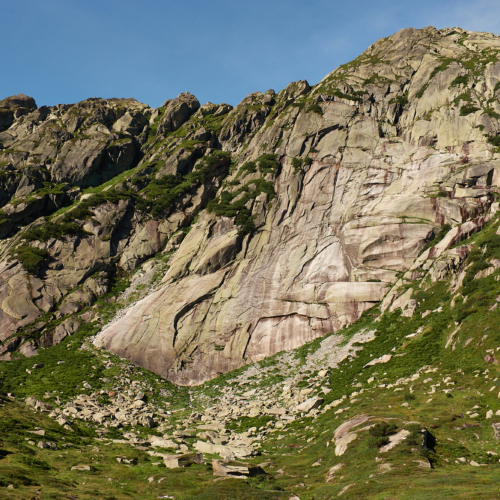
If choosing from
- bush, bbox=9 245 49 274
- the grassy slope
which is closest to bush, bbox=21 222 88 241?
bush, bbox=9 245 49 274

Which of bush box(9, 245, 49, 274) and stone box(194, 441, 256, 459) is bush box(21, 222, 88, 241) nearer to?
bush box(9, 245, 49, 274)

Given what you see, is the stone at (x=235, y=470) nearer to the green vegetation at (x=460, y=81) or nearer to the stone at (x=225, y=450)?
the stone at (x=225, y=450)

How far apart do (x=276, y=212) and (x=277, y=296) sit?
18.3 metres

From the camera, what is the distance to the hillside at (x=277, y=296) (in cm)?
2639

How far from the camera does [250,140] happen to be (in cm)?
9856

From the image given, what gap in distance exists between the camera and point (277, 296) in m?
61.5

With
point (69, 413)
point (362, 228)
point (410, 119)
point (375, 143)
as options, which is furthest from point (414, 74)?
point (69, 413)

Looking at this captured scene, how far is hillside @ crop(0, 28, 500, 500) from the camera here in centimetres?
2639

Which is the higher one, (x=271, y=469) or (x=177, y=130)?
(x=177, y=130)

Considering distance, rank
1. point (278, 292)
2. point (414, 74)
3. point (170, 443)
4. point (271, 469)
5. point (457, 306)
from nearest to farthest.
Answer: point (271, 469) → point (170, 443) → point (457, 306) → point (278, 292) → point (414, 74)

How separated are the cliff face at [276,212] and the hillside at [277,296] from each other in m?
0.38

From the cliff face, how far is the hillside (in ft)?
1.24

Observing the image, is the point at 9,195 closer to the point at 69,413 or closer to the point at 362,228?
the point at 69,413

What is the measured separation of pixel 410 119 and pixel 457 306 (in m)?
52.3
